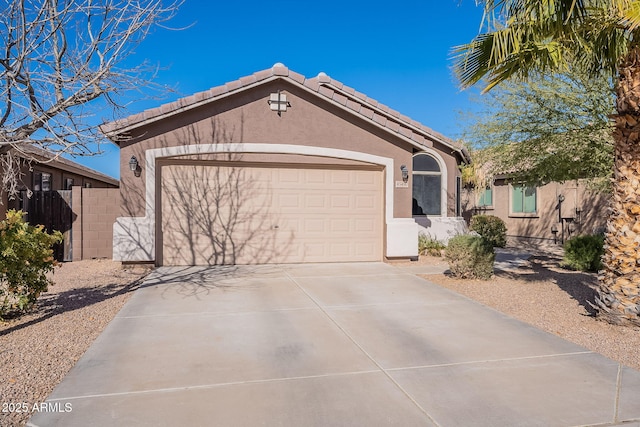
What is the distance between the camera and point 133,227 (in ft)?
35.1

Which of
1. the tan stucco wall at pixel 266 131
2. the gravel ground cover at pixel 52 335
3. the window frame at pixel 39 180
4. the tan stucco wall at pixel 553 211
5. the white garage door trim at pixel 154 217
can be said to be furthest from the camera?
the tan stucco wall at pixel 553 211

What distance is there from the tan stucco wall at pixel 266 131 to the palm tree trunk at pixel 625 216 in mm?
6320

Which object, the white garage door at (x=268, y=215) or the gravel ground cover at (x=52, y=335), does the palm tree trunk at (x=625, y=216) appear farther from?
the gravel ground cover at (x=52, y=335)

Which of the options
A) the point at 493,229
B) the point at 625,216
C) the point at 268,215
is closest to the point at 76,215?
the point at 268,215

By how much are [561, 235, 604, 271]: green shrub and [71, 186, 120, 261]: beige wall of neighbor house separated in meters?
12.1

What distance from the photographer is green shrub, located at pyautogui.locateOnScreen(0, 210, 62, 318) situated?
5.98 metres

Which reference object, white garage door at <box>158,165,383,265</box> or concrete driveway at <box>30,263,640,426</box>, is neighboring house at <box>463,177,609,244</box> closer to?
white garage door at <box>158,165,383,265</box>

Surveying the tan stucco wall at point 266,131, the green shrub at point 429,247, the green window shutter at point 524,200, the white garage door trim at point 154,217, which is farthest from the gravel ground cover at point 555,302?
the green window shutter at point 524,200

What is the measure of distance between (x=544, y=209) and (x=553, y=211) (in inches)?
18.3

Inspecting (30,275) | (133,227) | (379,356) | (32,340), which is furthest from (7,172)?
(379,356)

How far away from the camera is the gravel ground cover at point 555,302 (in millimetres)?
5512

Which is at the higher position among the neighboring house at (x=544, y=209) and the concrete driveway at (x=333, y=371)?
the neighboring house at (x=544, y=209)

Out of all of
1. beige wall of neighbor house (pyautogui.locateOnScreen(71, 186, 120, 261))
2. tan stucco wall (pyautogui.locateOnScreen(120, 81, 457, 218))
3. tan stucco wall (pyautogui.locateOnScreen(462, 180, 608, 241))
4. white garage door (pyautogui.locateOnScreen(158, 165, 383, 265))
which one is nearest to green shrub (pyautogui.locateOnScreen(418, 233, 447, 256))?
tan stucco wall (pyautogui.locateOnScreen(120, 81, 457, 218))

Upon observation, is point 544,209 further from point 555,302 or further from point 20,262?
point 20,262
